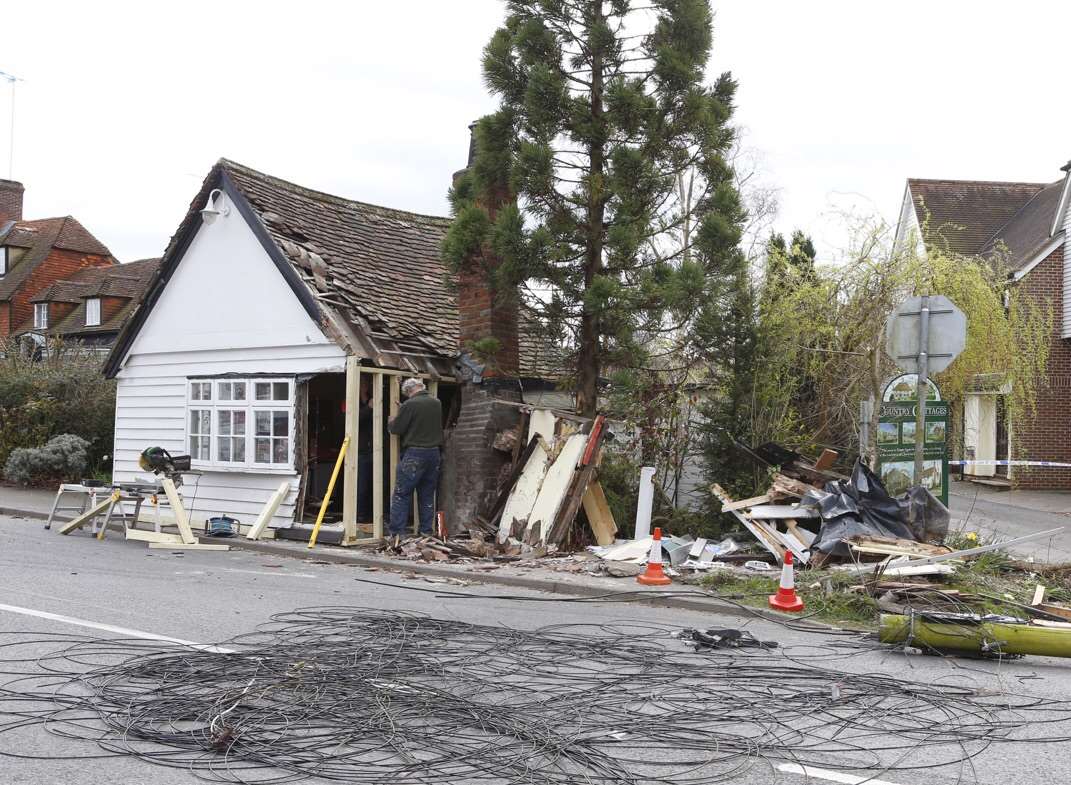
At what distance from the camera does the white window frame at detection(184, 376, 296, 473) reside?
1379cm

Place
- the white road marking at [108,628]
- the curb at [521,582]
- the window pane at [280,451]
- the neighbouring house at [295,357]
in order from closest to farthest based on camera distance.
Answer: the white road marking at [108,628], the curb at [521,582], the neighbouring house at [295,357], the window pane at [280,451]

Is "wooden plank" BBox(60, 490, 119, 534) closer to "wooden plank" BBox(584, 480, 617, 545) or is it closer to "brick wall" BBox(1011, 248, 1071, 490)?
"wooden plank" BBox(584, 480, 617, 545)

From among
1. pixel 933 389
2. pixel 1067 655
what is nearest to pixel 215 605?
pixel 1067 655

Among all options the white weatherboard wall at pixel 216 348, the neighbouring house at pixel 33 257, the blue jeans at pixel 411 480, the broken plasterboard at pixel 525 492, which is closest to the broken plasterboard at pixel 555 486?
the broken plasterboard at pixel 525 492

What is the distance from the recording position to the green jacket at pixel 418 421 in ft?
41.0

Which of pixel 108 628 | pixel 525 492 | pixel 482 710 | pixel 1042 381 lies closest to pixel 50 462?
pixel 525 492

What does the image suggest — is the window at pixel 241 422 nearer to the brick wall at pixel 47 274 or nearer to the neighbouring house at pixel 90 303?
the neighbouring house at pixel 90 303

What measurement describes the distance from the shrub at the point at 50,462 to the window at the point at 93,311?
693 inches

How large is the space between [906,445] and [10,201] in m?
45.4

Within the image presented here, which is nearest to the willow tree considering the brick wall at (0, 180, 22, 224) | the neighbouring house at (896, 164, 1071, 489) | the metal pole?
the metal pole

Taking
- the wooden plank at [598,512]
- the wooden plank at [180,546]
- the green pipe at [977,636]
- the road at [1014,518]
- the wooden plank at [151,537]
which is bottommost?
the wooden plank at [180,546]

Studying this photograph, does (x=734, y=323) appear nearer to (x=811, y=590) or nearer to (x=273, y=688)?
(x=811, y=590)

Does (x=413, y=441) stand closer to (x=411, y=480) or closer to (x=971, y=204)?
(x=411, y=480)

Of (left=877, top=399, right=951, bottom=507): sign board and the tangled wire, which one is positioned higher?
(left=877, top=399, right=951, bottom=507): sign board
